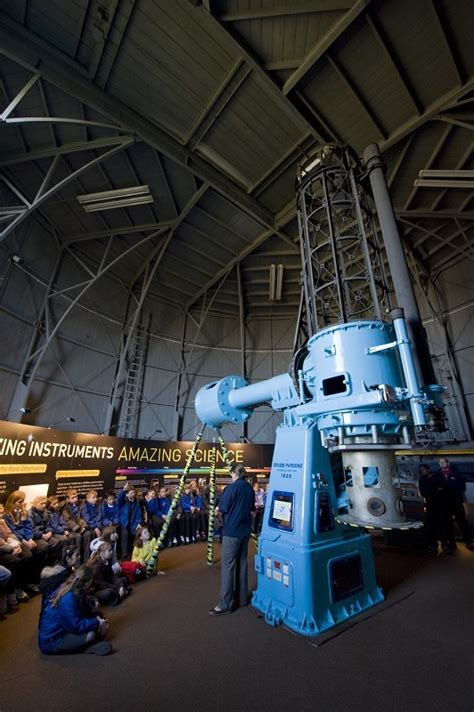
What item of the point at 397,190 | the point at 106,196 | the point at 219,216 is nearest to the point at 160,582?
the point at 106,196

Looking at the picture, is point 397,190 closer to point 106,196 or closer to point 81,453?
point 106,196

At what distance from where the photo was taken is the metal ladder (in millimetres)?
12398

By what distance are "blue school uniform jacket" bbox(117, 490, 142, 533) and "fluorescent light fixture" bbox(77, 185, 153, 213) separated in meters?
8.38

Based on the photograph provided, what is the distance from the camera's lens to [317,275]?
3.90 meters

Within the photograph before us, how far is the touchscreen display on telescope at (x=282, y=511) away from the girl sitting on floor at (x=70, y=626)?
7.22 ft

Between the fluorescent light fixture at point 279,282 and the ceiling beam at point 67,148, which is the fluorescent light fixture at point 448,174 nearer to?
the fluorescent light fixture at point 279,282

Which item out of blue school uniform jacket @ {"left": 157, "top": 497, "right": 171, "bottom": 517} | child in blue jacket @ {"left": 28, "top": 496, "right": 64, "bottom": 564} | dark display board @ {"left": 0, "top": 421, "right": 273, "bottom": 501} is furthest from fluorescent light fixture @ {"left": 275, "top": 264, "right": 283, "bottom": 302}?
child in blue jacket @ {"left": 28, "top": 496, "right": 64, "bottom": 564}

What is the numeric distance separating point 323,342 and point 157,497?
743 centimetres

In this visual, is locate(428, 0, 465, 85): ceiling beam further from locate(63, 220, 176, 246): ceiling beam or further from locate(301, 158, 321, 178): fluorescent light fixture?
locate(63, 220, 176, 246): ceiling beam

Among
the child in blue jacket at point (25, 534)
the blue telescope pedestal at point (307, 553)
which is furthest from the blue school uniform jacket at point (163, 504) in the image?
the blue telescope pedestal at point (307, 553)

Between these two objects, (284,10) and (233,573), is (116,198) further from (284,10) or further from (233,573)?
(233,573)

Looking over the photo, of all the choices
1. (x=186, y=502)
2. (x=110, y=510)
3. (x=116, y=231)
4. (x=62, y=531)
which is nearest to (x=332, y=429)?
(x=62, y=531)

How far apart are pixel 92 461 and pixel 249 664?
25.9 ft

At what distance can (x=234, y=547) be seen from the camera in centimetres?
403
